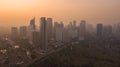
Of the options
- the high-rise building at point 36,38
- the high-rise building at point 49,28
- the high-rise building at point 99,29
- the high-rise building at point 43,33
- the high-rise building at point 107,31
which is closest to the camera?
the high-rise building at point 43,33

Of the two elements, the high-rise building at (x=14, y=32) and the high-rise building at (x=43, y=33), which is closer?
the high-rise building at (x=43, y=33)

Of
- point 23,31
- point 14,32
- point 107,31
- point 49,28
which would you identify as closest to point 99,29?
point 107,31

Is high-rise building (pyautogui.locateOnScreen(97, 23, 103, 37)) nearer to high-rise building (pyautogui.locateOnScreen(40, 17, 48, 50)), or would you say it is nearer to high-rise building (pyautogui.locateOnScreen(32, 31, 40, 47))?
high-rise building (pyautogui.locateOnScreen(40, 17, 48, 50))

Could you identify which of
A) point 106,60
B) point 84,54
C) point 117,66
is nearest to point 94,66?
point 117,66

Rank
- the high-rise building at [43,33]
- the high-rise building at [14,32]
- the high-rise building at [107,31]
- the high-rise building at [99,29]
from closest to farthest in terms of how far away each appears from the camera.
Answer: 1. the high-rise building at [43,33]
2. the high-rise building at [14,32]
3. the high-rise building at [99,29]
4. the high-rise building at [107,31]

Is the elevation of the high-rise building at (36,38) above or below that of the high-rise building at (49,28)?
below

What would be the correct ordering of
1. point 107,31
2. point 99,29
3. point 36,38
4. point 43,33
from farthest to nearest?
1. point 107,31
2. point 99,29
3. point 36,38
4. point 43,33

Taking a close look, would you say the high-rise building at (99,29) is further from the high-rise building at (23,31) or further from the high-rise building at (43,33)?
the high-rise building at (43,33)

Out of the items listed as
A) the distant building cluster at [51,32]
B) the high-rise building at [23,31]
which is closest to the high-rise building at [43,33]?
the distant building cluster at [51,32]

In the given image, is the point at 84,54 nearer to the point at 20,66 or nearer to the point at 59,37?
the point at 20,66

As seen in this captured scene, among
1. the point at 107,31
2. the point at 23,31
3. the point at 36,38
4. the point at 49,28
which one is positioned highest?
the point at 49,28

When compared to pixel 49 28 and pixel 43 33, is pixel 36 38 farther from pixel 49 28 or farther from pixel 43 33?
pixel 49 28
